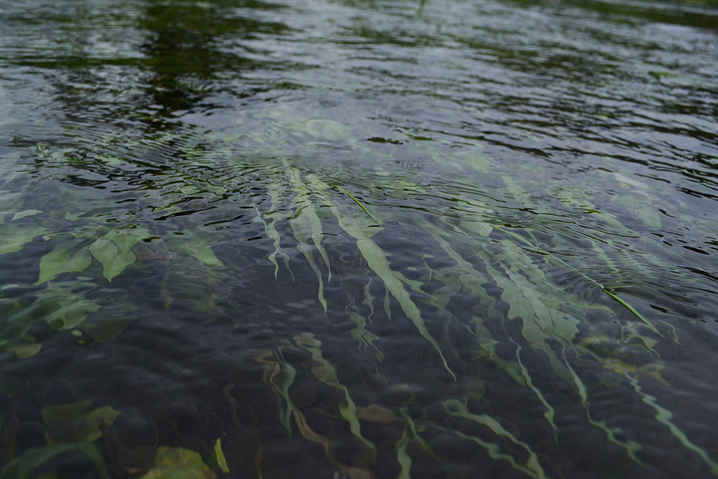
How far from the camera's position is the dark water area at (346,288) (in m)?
2.24

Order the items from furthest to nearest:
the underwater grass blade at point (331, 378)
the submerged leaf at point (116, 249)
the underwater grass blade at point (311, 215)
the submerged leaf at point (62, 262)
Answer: the underwater grass blade at point (311, 215) → the submerged leaf at point (116, 249) → the submerged leaf at point (62, 262) → the underwater grass blade at point (331, 378)

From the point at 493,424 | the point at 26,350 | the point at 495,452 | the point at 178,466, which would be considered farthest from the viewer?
the point at 26,350

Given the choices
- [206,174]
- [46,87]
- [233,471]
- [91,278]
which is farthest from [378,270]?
[46,87]

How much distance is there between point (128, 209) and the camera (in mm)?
3869

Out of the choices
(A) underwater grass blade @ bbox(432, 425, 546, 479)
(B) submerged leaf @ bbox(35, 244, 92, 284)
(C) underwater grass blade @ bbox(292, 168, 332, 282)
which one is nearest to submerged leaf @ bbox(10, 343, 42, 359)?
(B) submerged leaf @ bbox(35, 244, 92, 284)

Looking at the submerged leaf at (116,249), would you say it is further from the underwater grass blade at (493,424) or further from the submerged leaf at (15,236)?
the underwater grass blade at (493,424)

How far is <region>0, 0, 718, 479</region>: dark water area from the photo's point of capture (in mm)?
2236

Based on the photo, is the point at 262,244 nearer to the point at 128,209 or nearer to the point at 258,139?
the point at 128,209

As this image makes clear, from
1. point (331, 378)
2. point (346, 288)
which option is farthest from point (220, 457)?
point (346, 288)

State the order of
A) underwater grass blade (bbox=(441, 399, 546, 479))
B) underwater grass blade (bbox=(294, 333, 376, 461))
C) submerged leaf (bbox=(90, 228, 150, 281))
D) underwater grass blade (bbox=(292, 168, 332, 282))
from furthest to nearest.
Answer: underwater grass blade (bbox=(292, 168, 332, 282))
submerged leaf (bbox=(90, 228, 150, 281))
underwater grass blade (bbox=(294, 333, 376, 461))
underwater grass blade (bbox=(441, 399, 546, 479))

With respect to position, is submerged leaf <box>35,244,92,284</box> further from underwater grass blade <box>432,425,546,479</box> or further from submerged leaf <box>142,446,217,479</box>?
underwater grass blade <box>432,425,546,479</box>

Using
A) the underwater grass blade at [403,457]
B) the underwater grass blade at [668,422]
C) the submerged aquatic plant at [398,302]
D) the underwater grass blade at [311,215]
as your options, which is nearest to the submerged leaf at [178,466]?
the submerged aquatic plant at [398,302]

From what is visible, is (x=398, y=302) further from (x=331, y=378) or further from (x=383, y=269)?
(x=331, y=378)

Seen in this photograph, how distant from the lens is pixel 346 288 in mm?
3213
